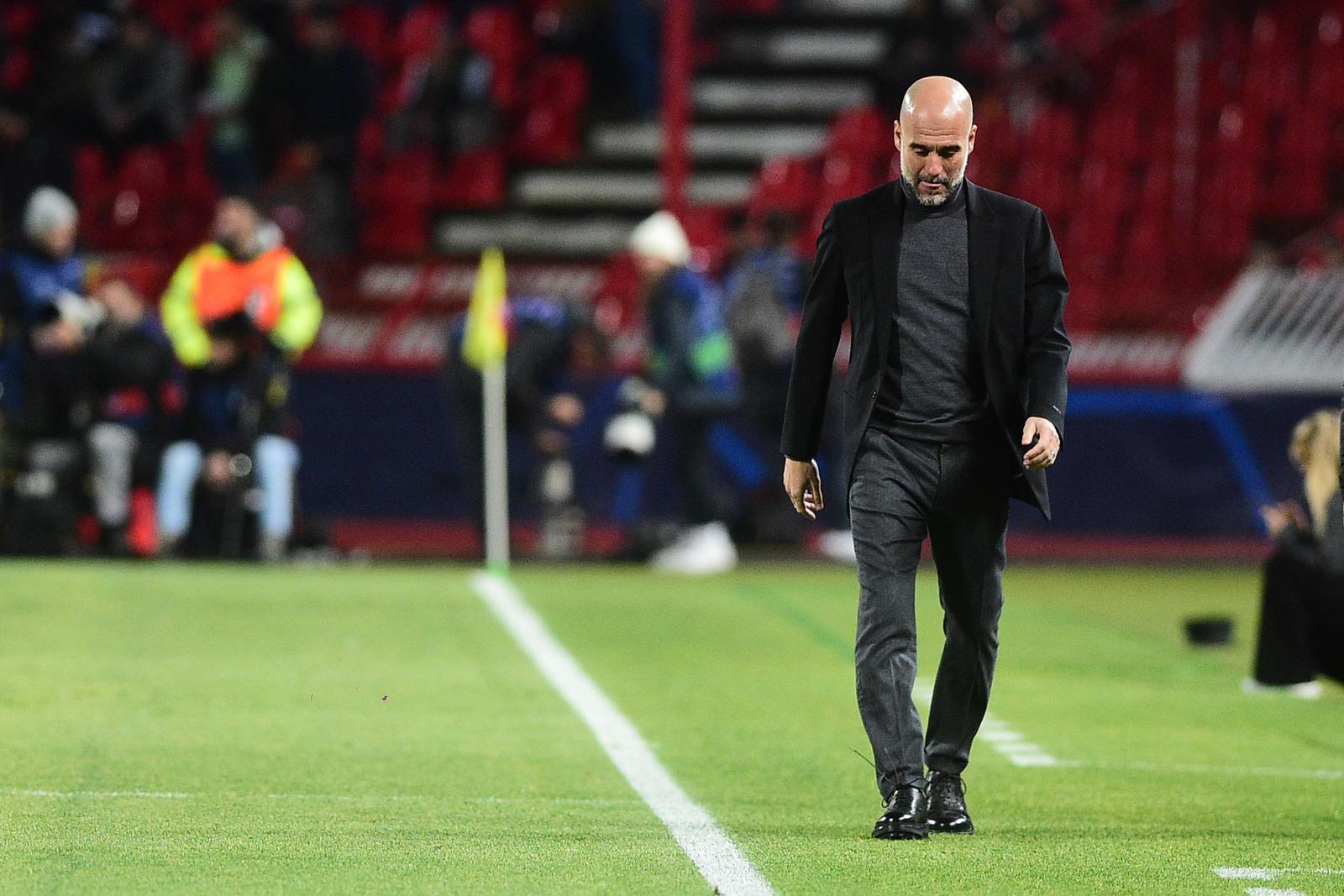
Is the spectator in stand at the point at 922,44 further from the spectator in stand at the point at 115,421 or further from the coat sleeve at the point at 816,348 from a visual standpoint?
the coat sleeve at the point at 816,348

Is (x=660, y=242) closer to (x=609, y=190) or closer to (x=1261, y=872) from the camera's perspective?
(x=609, y=190)

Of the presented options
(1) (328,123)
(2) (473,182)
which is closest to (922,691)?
(1) (328,123)

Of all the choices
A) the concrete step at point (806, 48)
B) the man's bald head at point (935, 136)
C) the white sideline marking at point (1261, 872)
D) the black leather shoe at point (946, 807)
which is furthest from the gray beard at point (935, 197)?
the concrete step at point (806, 48)

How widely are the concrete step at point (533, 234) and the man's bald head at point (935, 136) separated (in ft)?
50.6

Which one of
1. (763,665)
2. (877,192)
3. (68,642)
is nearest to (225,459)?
(68,642)

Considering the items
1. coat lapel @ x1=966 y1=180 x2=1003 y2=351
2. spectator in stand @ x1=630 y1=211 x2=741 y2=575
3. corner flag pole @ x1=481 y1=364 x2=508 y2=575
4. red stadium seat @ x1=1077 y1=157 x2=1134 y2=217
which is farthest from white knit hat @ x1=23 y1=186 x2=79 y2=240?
coat lapel @ x1=966 y1=180 x2=1003 y2=351

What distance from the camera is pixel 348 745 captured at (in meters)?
7.56

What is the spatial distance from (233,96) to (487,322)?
691 cm

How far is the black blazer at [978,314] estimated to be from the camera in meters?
5.96

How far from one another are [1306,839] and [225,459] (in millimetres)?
9824

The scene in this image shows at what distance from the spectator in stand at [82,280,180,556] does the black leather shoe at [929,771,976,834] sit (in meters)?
10.0

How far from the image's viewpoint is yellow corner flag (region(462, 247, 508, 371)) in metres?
15.6

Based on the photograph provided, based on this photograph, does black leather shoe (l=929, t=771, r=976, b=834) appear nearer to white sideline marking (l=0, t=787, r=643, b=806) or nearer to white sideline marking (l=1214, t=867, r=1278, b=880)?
white sideline marking (l=1214, t=867, r=1278, b=880)

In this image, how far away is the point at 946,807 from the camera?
240 inches
